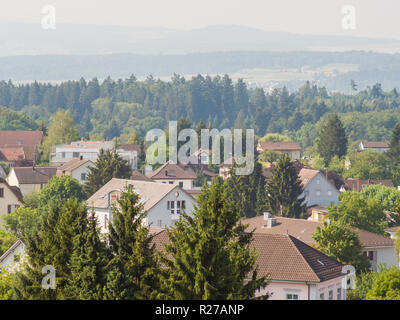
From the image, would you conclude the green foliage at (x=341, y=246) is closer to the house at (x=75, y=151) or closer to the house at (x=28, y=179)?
the house at (x=28, y=179)

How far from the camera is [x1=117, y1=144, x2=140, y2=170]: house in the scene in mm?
88012

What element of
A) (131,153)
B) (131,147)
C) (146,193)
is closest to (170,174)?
(131,153)

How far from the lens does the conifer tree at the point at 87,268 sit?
64.9 ft

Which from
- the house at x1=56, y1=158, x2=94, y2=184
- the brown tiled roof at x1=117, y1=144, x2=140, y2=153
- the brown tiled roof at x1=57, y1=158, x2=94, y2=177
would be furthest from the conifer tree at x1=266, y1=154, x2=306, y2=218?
the brown tiled roof at x1=117, y1=144, x2=140, y2=153

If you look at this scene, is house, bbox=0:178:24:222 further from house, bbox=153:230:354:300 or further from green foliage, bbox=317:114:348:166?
green foliage, bbox=317:114:348:166

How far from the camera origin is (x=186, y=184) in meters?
79.1

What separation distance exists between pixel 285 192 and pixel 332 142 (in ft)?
167

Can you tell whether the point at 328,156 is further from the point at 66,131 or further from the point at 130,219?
the point at 130,219

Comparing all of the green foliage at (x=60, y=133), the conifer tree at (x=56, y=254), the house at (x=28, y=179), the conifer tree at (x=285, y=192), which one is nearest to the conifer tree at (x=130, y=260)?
the conifer tree at (x=56, y=254)

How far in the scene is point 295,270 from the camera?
29.8 m

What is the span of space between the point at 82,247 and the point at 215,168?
74.5m

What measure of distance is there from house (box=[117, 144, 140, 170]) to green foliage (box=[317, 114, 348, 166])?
78.2 feet

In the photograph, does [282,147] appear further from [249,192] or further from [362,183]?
[249,192]

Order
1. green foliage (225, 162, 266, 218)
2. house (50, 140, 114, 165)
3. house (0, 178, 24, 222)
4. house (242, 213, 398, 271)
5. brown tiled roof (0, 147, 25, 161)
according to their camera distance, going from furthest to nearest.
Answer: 1. brown tiled roof (0, 147, 25, 161)
2. house (50, 140, 114, 165)
3. green foliage (225, 162, 266, 218)
4. house (0, 178, 24, 222)
5. house (242, 213, 398, 271)
